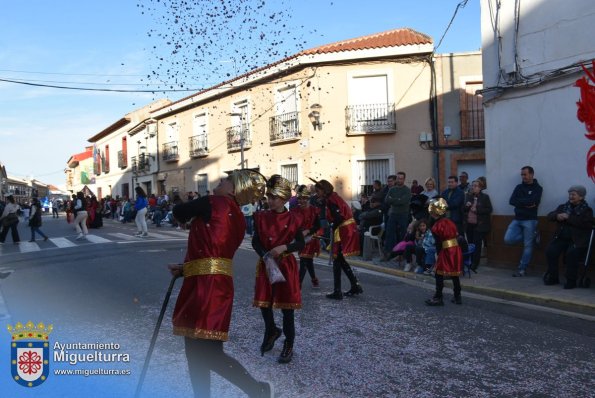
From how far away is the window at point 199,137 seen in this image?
83.4 ft

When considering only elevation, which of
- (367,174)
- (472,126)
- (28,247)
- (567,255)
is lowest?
(28,247)

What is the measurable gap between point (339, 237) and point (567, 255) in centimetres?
351

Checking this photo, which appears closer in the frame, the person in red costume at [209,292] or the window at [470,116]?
the person in red costume at [209,292]

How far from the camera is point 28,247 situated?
47.9 feet

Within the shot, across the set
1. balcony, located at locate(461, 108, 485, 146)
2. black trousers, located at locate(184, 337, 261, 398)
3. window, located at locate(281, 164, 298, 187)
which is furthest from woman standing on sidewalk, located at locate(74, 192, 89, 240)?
black trousers, located at locate(184, 337, 261, 398)

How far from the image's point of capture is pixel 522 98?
9.45 meters

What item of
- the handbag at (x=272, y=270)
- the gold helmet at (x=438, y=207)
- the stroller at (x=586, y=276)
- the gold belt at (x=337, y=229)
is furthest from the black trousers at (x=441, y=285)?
the handbag at (x=272, y=270)

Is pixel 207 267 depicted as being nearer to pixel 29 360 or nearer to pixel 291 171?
pixel 29 360

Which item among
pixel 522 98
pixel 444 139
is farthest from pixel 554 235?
pixel 444 139

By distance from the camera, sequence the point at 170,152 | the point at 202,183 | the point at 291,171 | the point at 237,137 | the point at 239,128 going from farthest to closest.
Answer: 1. the point at 170,152
2. the point at 202,183
3. the point at 237,137
4. the point at 239,128
5. the point at 291,171

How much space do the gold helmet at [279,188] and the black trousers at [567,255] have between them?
→ 5252 mm

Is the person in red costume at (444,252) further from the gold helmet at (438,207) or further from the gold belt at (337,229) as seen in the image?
the gold belt at (337,229)

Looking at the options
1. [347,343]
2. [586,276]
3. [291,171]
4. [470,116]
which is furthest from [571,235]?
[291,171]

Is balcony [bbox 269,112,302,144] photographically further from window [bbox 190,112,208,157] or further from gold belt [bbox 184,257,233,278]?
gold belt [bbox 184,257,233,278]
